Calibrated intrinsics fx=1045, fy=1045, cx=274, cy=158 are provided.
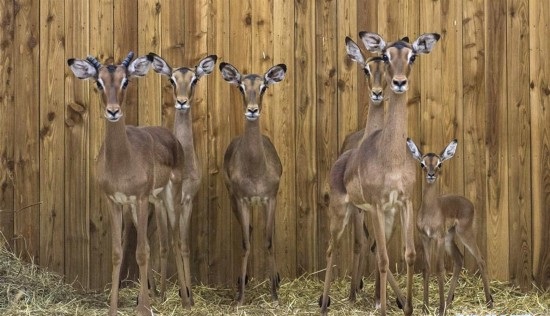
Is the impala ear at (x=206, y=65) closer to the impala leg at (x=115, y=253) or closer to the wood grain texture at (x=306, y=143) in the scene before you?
the wood grain texture at (x=306, y=143)

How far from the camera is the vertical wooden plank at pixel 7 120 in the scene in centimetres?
1066

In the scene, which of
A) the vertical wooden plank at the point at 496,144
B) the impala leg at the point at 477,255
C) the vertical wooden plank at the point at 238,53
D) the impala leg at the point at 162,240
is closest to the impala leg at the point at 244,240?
the vertical wooden plank at the point at 238,53

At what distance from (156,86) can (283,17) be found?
1526 mm

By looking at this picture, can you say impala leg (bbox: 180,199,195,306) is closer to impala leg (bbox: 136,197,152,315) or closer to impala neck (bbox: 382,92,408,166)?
impala leg (bbox: 136,197,152,315)

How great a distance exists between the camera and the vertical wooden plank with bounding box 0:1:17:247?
420 inches

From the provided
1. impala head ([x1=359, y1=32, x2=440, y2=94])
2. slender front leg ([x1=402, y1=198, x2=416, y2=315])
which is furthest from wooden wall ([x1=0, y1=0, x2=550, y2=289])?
slender front leg ([x1=402, y1=198, x2=416, y2=315])

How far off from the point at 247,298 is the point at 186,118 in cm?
192

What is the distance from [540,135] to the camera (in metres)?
10.9

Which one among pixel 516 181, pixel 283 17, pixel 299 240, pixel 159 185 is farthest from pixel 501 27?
pixel 159 185

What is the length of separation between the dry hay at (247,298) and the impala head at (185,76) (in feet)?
6.35

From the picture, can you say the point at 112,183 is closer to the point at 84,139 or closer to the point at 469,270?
the point at 84,139

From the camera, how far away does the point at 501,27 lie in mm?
10961

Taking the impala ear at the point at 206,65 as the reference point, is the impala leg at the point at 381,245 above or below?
below

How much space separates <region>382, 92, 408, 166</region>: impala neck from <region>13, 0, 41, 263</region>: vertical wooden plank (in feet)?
12.7
